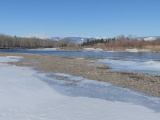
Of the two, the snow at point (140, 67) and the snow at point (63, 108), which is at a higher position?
the snow at point (63, 108)

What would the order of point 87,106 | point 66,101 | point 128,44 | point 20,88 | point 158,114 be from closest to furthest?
1. point 158,114
2. point 87,106
3. point 66,101
4. point 20,88
5. point 128,44

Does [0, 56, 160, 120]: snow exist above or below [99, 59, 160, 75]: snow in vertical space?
above

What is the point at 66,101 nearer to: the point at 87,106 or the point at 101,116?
the point at 87,106

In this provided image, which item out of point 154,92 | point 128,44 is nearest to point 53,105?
point 154,92

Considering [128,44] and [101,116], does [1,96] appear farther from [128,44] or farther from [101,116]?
[128,44]

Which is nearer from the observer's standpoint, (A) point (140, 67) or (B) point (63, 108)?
(B) point (63, 108)

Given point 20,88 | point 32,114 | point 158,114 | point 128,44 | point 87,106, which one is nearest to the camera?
point 32,114

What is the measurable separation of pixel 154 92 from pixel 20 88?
8133mm

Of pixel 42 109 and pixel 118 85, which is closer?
pixel 42 109

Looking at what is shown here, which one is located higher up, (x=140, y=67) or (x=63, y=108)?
(x=63, y=108)

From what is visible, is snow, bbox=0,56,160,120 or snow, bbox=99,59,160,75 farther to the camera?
snow, bbox=99,59,160,75

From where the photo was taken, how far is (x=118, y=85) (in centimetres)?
2066

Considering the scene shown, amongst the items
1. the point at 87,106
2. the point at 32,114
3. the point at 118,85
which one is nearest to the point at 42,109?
the point at 32,114

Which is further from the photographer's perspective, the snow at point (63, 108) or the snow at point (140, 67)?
the snow at point (140, 67)
